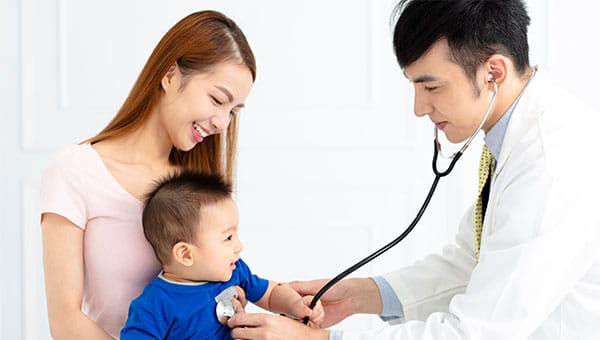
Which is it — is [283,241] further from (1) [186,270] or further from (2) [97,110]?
(1) [186,270]

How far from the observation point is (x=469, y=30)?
1.47 m

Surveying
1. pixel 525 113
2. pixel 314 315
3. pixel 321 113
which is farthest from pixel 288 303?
pixel 321 113

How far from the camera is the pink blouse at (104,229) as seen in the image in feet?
4.72

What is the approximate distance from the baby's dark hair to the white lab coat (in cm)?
39

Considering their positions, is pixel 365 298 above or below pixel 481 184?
below

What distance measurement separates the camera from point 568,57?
2.53 metres

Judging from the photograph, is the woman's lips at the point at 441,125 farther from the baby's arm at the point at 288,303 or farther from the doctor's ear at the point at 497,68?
the baby's arm at the point at 288,303

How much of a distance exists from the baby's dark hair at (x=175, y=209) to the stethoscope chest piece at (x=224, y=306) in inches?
5.2

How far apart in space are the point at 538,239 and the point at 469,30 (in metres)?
0.46

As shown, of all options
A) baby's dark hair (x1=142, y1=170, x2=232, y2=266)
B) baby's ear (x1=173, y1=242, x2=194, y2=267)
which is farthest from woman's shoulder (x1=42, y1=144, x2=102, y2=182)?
baby's ear (x1=173, y1=242, x2=194, y2=267)

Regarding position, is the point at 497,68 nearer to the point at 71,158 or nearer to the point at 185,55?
the point at 185,55

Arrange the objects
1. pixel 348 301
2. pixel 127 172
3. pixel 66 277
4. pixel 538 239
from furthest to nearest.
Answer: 1. pixel 348 301
2. pixel 127 172
3. pixel 66 277
4. pixel 538 239

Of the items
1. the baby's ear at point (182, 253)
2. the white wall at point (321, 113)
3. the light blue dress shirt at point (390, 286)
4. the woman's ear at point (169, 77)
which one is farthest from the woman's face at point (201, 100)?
the white wall at point (321, 113)

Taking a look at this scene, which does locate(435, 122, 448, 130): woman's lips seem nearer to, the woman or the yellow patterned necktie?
the yellow patterned necktie
